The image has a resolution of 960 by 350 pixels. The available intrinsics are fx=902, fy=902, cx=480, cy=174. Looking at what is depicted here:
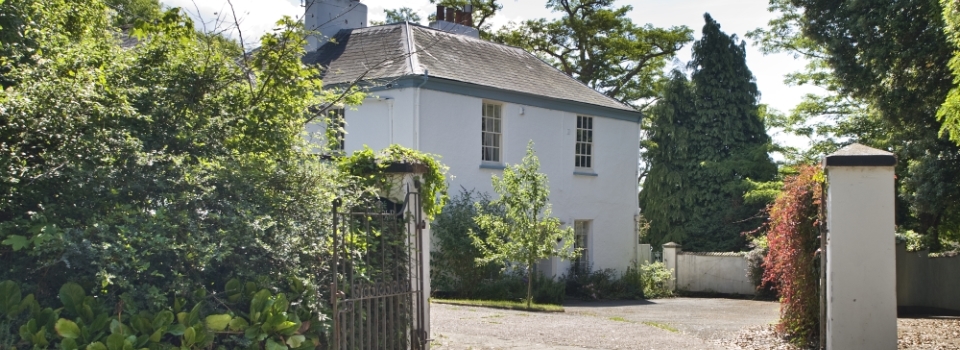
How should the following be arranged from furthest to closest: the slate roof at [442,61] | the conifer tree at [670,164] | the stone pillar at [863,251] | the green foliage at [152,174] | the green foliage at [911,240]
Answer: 1. the conifer tree at [670,164]
2. the green foliage at [911,240]
3. the slate roof at [442,61]
4. the stone pillar at [863,251]
5. the green foliage at [152,174]

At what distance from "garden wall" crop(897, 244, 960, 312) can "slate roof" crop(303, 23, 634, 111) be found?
26.5 ft

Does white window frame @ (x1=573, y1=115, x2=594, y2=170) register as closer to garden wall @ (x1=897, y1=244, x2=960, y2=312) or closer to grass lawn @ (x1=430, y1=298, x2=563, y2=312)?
grass lawn @ (x1=430, y1=298, x2=563, y2=312)

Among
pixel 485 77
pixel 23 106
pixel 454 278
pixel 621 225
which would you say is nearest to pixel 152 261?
pixel 23 106

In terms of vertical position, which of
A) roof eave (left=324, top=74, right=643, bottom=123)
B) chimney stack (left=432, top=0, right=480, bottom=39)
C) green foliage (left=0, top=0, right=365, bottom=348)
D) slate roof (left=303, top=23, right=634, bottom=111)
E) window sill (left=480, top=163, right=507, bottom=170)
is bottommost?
green foliage (left=0, top=0, right=365, bottom=348)

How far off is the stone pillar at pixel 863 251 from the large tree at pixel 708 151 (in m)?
19.7

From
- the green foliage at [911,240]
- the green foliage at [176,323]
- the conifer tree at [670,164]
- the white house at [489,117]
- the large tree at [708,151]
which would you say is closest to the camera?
the green foliage at [176,323]

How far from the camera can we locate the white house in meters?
19.7

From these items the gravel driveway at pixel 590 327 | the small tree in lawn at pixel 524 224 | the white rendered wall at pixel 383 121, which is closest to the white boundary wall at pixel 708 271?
the gravel driveway at pixel 590 327

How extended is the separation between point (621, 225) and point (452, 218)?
22.0ft

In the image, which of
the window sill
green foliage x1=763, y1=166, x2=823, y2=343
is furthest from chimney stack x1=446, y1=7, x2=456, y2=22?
green foliage x1=763, y1=166, x2=823, y2=343

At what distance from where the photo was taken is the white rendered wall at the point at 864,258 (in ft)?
30.9

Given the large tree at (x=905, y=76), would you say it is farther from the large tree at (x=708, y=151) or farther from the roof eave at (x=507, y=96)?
the large tree at (x=708, y=151)

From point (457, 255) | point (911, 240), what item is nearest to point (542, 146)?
point (457, 255)

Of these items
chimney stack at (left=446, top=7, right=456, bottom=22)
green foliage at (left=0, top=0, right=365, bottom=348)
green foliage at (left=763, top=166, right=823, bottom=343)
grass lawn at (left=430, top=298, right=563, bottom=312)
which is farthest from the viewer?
chimney stack at (left=446, top=7, right=456, bottom=22)
